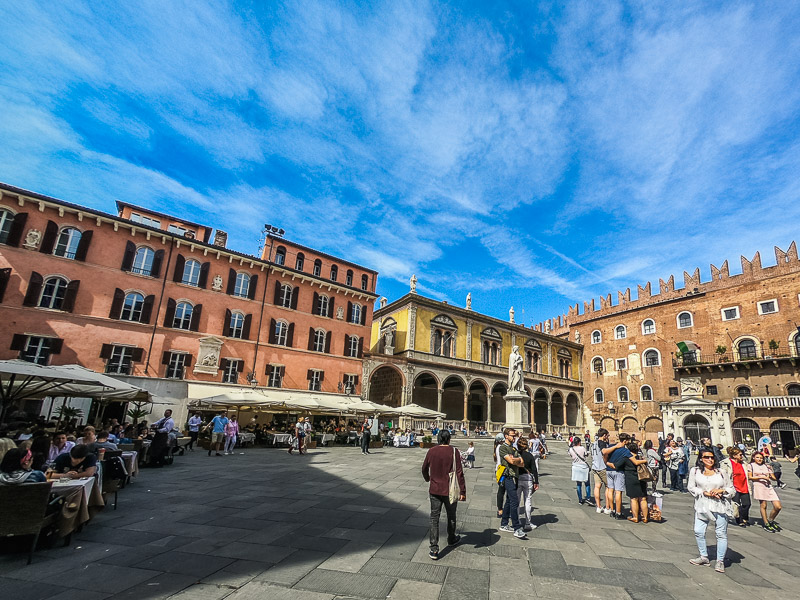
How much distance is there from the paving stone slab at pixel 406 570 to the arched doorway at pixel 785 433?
108ft

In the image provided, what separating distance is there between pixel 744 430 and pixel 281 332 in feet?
108

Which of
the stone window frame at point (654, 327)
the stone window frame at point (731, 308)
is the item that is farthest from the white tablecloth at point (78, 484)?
the stone window frame at point (654, 327)

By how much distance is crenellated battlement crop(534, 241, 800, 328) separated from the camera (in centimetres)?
3075

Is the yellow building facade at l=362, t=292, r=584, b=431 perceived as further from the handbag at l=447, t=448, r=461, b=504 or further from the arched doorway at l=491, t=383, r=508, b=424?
the handbag at l=447, t=448, r=461, b=504

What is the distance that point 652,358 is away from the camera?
36188 millimetres

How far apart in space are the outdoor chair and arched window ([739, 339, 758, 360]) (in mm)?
39926

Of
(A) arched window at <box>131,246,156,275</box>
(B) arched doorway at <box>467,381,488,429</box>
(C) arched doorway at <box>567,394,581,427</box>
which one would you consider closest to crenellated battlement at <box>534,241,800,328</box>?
(C) arched doorway at <box>567,394,581,427</box>

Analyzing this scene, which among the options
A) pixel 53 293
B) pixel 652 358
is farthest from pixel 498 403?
pixel 53 293

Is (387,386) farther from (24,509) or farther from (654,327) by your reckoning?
(24,509)

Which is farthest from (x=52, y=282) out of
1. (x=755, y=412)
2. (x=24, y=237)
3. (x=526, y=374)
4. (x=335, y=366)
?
(x=755, y=412)

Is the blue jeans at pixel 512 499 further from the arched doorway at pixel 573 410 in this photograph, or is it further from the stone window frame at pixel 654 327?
the arched doorway at pixel 573 410

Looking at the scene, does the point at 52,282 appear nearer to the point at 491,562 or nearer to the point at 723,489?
the point at 491,562

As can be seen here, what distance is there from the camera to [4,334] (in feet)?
56.7

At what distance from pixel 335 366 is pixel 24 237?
56.3 ft
